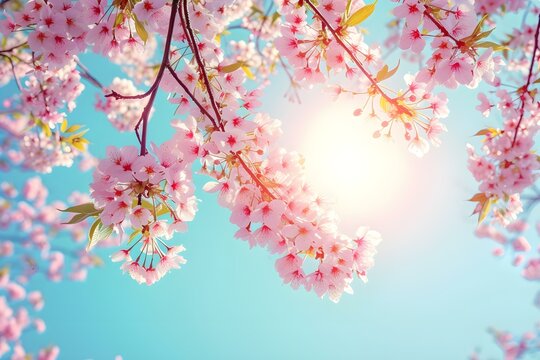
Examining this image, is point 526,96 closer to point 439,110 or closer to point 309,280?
point 439,110

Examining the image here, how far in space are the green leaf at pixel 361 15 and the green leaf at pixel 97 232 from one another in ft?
4.20

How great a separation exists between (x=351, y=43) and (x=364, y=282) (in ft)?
3.34

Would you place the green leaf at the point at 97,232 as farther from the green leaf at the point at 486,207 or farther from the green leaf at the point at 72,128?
the green leaf at the point at 486,207

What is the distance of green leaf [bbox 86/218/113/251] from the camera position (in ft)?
5.49

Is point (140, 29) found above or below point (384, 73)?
above

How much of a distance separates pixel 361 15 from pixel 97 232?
1.37m

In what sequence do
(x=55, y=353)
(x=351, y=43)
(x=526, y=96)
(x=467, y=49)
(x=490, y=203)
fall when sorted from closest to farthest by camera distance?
1. (x=467, y=49)
2. (x=351, y=43)
3. (x=526, y=96)
4. (x=490, y=203)
5. (x=55, y=353)

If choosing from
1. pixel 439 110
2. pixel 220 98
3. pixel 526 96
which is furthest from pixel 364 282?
pixel 526 96

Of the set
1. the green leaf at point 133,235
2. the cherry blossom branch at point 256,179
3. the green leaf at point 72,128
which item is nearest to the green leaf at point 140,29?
the cherry blossom branch at point 256,179

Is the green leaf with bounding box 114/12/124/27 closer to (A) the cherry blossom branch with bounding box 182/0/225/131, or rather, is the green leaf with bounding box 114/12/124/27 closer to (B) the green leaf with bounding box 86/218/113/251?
(A) the cherry blossom branch with bounding box 182/0/225/131

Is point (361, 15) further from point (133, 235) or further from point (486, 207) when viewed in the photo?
point (486, 207)

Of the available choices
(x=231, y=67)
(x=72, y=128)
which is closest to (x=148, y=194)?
(x=231, y=67)

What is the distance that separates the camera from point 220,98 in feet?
6.33

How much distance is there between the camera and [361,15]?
5.69 feet
